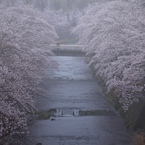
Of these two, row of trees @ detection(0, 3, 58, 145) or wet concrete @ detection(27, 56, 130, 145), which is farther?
wet concrete @ detection(27, 56, 130, 145)

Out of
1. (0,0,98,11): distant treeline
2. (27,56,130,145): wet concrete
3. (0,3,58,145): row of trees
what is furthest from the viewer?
(0,0,98,11): distant treeline

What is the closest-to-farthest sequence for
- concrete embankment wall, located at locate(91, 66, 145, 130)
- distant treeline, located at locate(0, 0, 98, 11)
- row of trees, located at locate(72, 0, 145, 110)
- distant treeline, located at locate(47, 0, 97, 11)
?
row of trees, located at locate(72, 0, 145, 110) < concrete embankment wall, located at locate(91, 66, 145, 130) < distant treeline, located at locate(0, 0, 98, 11) < distant treeline, located at locate(47, 0, 97, 11)

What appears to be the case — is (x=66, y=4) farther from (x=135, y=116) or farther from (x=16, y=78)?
(x=16, y=78)

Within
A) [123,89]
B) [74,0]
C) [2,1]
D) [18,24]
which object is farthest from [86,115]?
[74,0]

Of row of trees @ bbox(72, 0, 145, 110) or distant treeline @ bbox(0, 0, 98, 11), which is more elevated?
row of trees @ bbox(72, 0, 145, 110)

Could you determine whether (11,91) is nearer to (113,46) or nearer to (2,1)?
(113,46)

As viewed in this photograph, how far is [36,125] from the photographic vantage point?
12.8m

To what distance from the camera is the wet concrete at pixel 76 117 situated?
37.8 feet

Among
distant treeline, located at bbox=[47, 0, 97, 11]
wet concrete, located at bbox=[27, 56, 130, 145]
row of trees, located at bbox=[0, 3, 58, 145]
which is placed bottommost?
wet concrete, located at bbox=[27, 56, 130, 145]

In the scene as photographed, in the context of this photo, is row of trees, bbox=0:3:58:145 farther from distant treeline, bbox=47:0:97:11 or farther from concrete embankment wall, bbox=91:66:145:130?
distant treeline, bbox=47:0:97:11

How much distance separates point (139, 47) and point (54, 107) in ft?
17.5

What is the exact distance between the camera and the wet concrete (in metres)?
11.5

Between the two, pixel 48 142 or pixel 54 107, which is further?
pixel 54 107

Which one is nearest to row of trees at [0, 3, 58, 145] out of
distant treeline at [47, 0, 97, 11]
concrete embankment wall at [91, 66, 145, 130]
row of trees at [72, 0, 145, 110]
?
row of trees at [72, 0, 145, 110]
